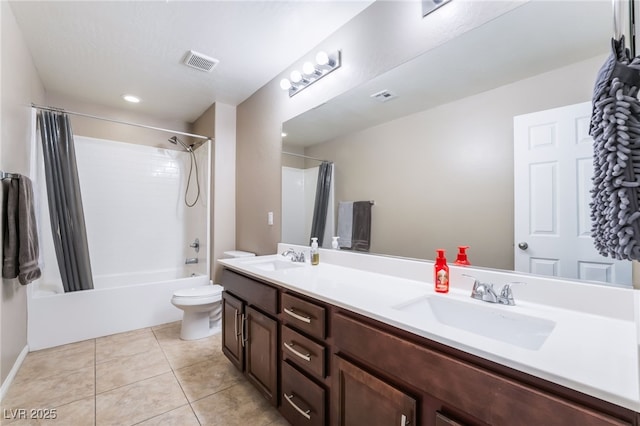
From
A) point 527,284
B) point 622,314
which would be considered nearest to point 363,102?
point 527,284

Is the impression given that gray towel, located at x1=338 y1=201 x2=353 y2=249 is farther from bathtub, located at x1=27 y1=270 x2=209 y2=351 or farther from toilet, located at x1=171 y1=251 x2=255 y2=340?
bathtub, located at x1=27 y1=270 x2=209 y2=351

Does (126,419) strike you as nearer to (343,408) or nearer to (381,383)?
(343,408)

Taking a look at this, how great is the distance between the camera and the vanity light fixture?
6.22ft

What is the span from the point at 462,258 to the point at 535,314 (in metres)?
0.37

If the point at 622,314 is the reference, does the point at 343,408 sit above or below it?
below

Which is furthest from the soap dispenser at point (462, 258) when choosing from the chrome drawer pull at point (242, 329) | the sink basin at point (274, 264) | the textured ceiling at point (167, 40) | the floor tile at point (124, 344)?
the floor tile at point (124, 344)

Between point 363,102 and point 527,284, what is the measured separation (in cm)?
128

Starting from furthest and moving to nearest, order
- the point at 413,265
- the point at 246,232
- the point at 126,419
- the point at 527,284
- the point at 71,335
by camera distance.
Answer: the point at 246,232 → the point at 71,335 → the point at 126,419 → the point at 413,265 → the point at 527,284

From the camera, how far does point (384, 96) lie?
1.61 m

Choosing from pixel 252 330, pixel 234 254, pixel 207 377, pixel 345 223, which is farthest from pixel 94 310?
pixel 345 223

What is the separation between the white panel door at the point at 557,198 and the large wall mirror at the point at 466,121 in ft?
0.13

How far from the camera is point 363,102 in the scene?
1722mm

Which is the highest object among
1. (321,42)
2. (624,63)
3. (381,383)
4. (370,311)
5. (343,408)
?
(321,42)

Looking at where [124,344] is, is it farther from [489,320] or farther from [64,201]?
[489,320]
